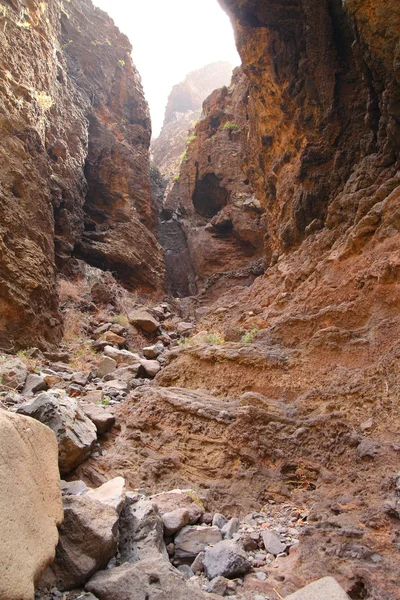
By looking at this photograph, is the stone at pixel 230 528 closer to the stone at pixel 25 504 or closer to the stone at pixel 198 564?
the stone at pixel 198 564

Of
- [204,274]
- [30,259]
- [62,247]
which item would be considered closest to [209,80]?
[204,274]

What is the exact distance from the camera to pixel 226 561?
2.17 meters

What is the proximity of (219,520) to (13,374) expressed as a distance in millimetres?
3754

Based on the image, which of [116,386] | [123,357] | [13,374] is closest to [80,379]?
[116,386]

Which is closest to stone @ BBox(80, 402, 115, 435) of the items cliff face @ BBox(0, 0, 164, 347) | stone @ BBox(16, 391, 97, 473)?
stone @ BBox(16, 391, 97, 473)

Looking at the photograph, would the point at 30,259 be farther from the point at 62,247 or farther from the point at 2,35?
the point at 2,35

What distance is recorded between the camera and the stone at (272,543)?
2.38 metres

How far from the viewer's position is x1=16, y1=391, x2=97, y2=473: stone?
3.09m

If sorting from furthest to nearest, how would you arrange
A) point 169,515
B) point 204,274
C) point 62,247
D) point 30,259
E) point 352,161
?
point 204,274
point 62,247
point 30,259
point 352,161
point 169,515

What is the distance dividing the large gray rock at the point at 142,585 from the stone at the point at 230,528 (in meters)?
0.71

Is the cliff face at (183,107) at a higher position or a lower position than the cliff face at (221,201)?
higher

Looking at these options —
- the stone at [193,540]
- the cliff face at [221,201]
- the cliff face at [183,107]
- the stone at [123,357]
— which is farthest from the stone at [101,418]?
the cliff face at [183,107]

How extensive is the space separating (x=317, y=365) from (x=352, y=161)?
4.18m

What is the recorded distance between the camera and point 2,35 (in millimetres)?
9531
